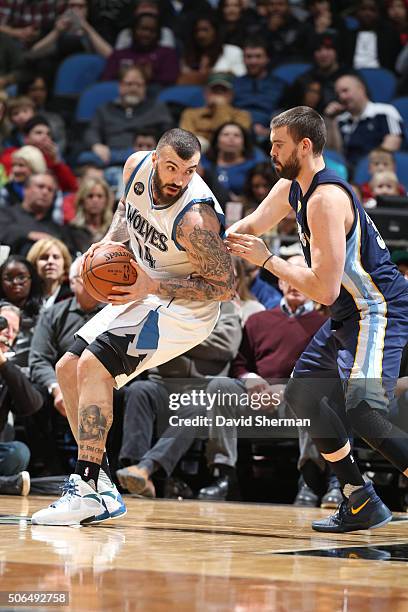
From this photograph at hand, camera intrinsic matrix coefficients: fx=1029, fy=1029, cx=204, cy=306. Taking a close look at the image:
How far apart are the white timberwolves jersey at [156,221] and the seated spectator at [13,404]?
1616 millimetres

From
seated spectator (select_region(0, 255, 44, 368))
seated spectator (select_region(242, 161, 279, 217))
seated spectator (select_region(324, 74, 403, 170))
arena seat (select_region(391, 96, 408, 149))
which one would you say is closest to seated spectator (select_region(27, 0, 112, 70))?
seated spectator (select_region(324, 74, 403, 170))

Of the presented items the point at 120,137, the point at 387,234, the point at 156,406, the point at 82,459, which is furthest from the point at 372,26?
the point at 82,459

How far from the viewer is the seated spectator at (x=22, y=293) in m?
6.70

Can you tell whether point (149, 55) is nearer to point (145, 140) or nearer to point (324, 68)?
point (324, 68)

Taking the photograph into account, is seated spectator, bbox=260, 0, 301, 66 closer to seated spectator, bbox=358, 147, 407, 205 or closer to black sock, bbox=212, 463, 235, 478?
seated spectator, bbox=358, 147, 407, 205

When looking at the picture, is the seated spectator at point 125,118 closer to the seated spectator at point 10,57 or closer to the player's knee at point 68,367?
the seated spectator at point 10,57

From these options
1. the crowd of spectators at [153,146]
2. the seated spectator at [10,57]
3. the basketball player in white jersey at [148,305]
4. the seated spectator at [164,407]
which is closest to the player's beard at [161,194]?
the basketball player in white jersey at [148,305]

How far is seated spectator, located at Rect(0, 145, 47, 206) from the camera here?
8930 mm

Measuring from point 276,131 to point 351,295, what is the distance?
29.3 inches

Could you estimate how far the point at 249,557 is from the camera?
3381mm

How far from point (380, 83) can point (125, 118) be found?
2832 mm

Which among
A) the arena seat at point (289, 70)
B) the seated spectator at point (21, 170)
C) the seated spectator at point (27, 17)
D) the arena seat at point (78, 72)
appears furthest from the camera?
the seated spectator at point (27, 17)

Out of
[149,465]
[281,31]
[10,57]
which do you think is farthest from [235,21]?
[149,465]

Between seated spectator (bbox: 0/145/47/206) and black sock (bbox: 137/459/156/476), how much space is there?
12.2ft
